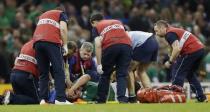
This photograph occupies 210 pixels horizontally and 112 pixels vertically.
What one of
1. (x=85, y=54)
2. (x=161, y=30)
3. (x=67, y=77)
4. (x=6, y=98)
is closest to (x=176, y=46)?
(x=161, y=30)

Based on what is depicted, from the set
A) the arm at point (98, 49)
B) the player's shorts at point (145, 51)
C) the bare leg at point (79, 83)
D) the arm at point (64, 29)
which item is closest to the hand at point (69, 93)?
the bare leg at point (79, 83)

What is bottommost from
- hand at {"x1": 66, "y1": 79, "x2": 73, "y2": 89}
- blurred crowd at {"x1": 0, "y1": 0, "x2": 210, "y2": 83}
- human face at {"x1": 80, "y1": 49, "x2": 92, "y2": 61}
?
hand at {"x1": 66, "y1": 79, "x2": 73, "y2": 89}

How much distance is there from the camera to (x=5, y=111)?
13492 mm

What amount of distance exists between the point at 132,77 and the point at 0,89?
15.3 ft

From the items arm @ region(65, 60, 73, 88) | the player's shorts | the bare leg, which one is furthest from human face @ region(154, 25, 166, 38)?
arm @ region(65, 60, 73, 88)

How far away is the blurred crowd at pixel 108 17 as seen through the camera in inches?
965

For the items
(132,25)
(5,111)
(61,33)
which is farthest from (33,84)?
(132,25)

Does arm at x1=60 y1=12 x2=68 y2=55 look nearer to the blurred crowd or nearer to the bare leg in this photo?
the bare leg

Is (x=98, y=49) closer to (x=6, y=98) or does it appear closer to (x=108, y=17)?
(x=6, y=98)

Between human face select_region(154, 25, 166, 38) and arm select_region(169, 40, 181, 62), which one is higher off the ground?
human face select_region(154, 25, 166, 38)

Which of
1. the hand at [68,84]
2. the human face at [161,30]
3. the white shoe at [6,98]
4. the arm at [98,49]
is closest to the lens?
the arm at [98,49]

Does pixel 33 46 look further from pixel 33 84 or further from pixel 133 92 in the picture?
pixel 133 92

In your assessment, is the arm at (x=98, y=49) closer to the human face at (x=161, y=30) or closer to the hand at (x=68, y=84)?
the hand at (x=68, y=84)

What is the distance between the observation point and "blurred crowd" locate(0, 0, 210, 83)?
80.4ft
